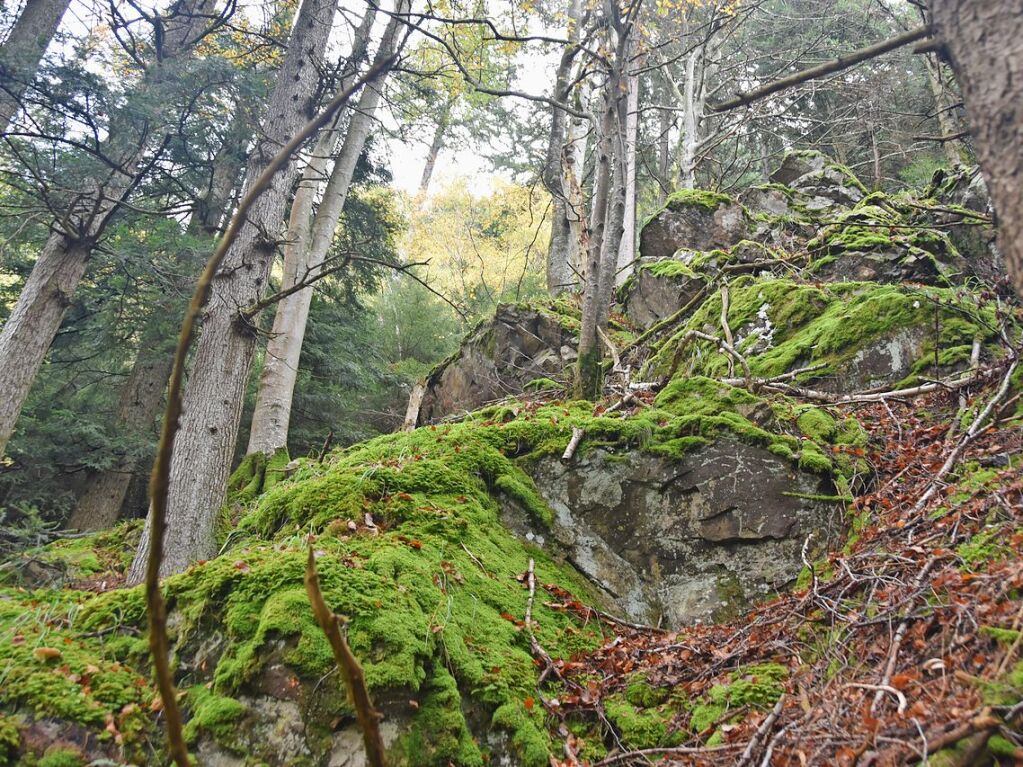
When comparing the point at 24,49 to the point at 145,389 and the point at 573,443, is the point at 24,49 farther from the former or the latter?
the point at 573,443

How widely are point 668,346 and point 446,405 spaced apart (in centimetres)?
421

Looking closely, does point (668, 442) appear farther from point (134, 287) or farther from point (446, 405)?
point (134, 287)

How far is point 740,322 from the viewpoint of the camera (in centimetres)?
684

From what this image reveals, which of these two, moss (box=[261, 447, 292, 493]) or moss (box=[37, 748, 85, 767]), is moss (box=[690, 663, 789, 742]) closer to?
moss (box=[37, 748, 85, 767])

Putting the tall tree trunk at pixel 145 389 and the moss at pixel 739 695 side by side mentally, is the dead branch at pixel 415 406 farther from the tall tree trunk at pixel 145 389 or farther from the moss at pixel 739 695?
the moss at pixel 739 695

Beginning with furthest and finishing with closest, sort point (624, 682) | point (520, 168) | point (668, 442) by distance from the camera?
point (520, 168)
point (668, 442)
point (624, 682)

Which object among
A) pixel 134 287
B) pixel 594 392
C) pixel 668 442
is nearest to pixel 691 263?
pixel 594 392

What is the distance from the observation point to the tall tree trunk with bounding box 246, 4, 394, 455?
9.38m

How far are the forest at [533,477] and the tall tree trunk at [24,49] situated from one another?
0.05 metres

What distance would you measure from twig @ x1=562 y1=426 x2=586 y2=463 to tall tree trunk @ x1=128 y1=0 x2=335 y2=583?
11.2 ft

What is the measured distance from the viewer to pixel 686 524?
13.4ft

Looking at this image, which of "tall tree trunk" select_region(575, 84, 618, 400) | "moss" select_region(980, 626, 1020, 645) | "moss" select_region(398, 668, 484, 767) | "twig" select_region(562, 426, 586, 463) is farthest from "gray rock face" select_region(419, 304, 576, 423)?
"moss" select_region(980, 626, 1020, 645)

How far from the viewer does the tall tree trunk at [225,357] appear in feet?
17.3

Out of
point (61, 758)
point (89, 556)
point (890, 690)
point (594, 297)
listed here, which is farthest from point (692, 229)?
point (61, 758)
